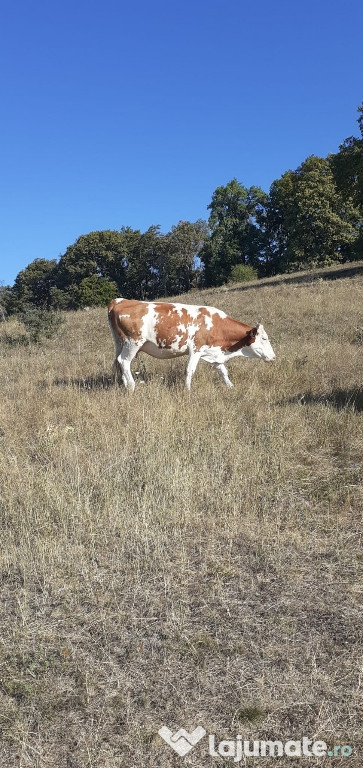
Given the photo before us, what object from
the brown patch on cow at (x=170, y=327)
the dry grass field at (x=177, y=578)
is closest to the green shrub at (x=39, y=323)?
the brown patch on cow at (x=170, y=327)

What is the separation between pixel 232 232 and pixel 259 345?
5034 cm

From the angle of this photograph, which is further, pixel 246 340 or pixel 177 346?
pixel 246 340

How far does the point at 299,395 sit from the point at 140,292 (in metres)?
57.5

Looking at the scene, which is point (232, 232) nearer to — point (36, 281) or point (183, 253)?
point (183, 253)

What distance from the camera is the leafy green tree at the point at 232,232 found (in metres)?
55.9

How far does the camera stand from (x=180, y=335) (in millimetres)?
9375

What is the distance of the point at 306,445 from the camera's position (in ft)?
18.8

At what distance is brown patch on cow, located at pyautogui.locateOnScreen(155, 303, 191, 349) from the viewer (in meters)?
9.37

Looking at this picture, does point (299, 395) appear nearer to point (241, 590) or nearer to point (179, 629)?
point (241, 590)

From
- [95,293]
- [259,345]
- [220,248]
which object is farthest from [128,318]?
[220,248]

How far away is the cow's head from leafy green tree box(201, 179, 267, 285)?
46.0 metres

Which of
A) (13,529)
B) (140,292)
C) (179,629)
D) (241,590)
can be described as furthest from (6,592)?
(140,292)

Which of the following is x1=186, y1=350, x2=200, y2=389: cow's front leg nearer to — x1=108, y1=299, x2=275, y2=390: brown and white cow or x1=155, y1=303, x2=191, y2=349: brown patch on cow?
x1=108, y1=299, x2=275, y2=390: brown and white cow

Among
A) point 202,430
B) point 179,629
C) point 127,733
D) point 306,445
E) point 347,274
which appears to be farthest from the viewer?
point 347,274
